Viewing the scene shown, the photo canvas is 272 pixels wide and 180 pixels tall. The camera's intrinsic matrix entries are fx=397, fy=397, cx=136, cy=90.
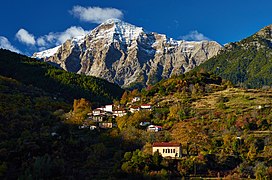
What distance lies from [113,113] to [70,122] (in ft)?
61.1

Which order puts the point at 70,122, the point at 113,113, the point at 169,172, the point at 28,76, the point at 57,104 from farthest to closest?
the point at 28,76 < the point at 57,104 < the point at 113,113 < the point at 70,122 < the point at 169,172

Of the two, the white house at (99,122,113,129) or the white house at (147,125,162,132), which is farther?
the white house at (99,122,113,129)

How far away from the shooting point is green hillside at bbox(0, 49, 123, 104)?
144625mm

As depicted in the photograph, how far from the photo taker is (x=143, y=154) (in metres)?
65.1

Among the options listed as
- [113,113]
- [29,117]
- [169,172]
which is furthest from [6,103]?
[169,172]

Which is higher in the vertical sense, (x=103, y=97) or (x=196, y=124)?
(x=103, y=97)

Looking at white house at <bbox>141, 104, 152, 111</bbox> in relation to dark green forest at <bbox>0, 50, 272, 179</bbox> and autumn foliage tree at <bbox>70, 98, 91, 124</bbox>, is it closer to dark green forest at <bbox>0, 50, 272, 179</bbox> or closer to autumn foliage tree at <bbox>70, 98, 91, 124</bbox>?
dark green forest at <bbox>0, 50, 272, 179</bbox>

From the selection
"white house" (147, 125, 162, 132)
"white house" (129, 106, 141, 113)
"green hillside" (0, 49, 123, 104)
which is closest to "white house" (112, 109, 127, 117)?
"white house" (129, 106, 141, 113)

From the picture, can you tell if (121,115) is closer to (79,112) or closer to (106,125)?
(106,125)

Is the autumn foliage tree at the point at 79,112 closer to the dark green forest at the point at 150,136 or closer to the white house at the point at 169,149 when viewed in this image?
the dark green forest at the point at 150,136

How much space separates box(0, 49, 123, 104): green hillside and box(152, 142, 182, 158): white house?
74751 millimetres

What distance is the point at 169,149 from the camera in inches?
2729

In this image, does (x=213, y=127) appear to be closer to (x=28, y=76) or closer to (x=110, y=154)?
(x=110, y=154)

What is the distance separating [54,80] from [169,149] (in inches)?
3668
